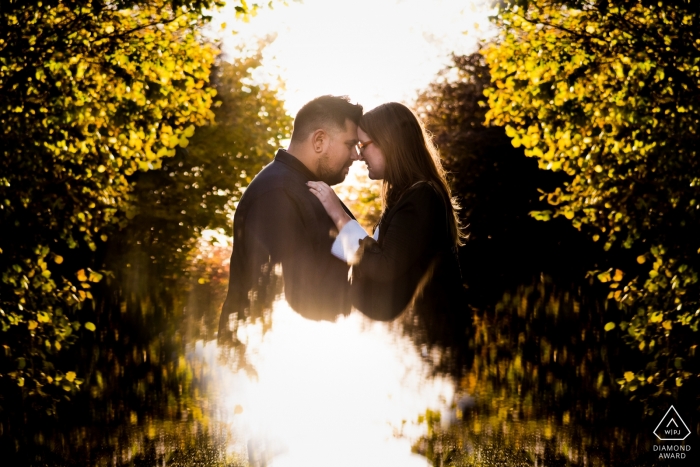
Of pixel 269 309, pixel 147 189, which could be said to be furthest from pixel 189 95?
pixel 147 189

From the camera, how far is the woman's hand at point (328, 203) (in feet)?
20.1

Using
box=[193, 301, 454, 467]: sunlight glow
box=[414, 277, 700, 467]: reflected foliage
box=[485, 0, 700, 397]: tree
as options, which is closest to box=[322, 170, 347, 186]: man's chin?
box=[193, 301, 454, 467]: sunlight glow

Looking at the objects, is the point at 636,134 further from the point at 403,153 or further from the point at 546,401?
the point at 546,401

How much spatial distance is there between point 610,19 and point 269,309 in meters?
4.35

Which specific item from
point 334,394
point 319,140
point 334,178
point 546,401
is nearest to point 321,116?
point 319,140

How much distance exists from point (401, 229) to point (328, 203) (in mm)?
653

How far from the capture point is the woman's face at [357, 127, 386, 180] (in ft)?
19.9

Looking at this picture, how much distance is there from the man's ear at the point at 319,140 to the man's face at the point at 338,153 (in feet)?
0.11

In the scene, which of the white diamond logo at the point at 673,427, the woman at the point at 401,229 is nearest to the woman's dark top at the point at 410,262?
the woman at the point at 401,229

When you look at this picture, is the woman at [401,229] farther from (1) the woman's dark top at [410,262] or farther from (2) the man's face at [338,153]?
(2) the man's face at [338,153]

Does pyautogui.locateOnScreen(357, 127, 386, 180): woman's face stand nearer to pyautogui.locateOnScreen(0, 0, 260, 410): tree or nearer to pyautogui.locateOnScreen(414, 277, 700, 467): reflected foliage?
pyautogui.locateOnScreen(414, 277, 700, 467): reflected foliage

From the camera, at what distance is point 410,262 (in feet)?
18.8

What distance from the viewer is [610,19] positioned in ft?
25.6

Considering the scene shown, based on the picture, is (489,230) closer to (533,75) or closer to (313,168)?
(533,75)
